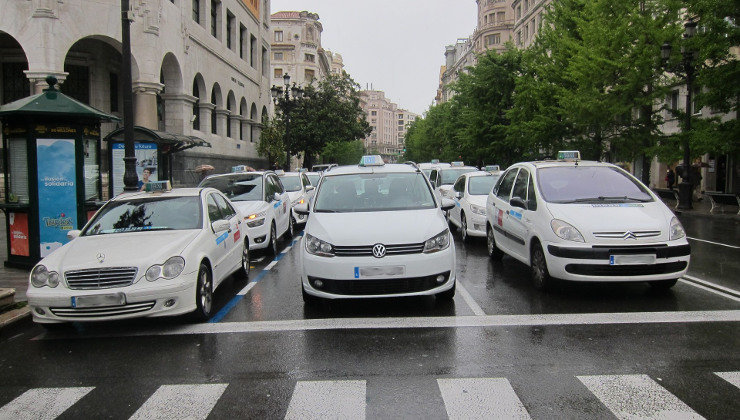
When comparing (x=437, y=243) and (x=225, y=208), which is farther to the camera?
(x=225, y=208)

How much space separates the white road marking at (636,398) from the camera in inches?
150

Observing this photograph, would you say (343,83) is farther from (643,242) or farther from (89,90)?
(643,242)

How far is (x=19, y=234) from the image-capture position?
387 inches

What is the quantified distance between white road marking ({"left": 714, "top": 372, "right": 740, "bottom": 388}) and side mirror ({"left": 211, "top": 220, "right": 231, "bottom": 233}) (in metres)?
5.51

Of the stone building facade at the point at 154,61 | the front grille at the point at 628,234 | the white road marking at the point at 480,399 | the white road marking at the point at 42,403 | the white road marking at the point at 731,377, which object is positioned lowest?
the white road marking at the point at 42,403

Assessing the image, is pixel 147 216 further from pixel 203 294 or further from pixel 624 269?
pixel 624 269

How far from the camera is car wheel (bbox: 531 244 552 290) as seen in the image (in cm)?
734

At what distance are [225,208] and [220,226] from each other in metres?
1.39

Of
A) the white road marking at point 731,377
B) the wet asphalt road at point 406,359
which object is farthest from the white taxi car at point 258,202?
the white road marking at point 731,377

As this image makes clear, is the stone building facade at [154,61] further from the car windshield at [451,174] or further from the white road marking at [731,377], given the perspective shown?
the white road marking at [731,377]

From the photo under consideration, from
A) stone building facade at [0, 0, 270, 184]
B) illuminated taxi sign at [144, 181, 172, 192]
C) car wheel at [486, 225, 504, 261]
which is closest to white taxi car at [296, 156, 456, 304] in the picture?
illuminated taxi sign at [144, 181, 172, 192]

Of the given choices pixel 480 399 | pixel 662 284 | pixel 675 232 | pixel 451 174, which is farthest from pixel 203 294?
pixel 451 174

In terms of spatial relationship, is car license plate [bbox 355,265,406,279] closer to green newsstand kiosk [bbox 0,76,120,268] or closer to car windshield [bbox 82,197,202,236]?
car windshield [bbox 82,197,202,236]

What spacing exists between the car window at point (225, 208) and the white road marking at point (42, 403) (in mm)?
4066
